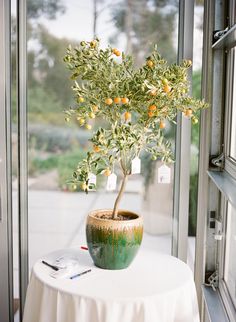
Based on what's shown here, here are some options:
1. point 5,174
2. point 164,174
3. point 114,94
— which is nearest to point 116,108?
point 114,94

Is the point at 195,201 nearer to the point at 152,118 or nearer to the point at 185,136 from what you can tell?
the point at 185,136

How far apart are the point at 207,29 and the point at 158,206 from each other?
1.01 meters

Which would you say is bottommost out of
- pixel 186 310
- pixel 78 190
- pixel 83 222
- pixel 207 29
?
pixel 186 310

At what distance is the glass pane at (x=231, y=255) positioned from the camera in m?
2.08

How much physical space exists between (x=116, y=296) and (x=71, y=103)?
4.13ft

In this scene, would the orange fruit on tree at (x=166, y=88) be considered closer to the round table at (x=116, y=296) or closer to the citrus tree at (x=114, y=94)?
the citrus tree at (x=114, y=94)

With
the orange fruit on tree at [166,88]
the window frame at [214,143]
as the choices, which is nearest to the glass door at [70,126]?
the window frame at [214,143]

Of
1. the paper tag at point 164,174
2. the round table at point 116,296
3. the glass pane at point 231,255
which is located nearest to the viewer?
the round table at point 116,296

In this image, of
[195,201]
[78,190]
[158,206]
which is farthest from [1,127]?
[195,201]

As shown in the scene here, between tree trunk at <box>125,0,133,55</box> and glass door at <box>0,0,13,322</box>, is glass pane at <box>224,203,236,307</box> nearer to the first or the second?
tree trunk at <box>125,0,133,55</box>

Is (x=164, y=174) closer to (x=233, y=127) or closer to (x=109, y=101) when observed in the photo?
(x=233, y=127)

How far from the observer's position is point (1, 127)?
260 cm

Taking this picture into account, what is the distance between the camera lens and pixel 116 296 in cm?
175

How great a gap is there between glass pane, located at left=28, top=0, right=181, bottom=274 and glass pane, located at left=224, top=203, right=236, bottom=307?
1.57 ft
